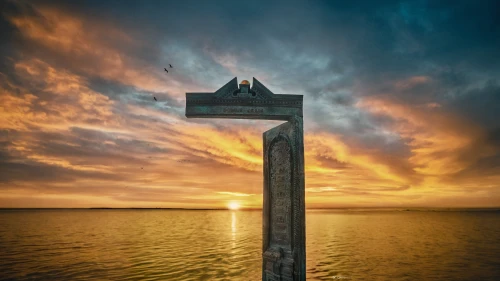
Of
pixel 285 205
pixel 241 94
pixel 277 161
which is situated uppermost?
pixel 241 94

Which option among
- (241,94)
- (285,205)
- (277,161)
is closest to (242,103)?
(241,94)

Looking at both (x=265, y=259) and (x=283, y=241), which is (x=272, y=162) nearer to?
(x=283, y=241)

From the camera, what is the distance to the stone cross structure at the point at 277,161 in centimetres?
644

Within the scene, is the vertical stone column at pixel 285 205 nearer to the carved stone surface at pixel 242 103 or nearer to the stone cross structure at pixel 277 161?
the stone cross structure at pixel 277 161

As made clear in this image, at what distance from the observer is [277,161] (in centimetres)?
693

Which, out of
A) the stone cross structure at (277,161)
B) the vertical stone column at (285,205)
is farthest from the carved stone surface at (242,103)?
the vertical stone column at (285,205)

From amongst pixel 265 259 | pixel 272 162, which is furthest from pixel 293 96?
pixel 265 259

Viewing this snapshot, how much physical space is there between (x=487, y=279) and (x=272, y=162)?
1326 cm

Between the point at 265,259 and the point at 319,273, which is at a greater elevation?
the point at 265,259

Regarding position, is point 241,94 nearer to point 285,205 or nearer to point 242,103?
point 242,103

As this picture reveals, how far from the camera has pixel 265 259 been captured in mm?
6789

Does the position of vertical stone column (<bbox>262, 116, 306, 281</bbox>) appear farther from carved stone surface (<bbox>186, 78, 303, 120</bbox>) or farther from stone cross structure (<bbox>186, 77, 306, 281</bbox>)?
carved stone surface (<bbox>186, 78, 303, 120</bbox>)

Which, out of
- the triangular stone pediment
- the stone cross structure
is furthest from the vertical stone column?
the triangular stone pediment

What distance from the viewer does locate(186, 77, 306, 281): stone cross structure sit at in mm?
6438
